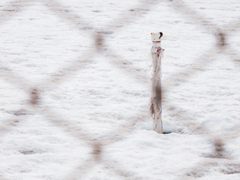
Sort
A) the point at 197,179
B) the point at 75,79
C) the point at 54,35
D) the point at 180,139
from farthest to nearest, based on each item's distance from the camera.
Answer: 1. the point at 54,35
2. the point at 75,79
3. the point at 180,139
4. the point at 197,179

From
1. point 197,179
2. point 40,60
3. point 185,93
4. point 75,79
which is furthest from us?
point 40,60

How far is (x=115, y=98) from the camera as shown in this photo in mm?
3320

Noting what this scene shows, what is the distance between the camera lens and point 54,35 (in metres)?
5.34

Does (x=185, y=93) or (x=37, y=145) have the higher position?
(x=37, y=145)

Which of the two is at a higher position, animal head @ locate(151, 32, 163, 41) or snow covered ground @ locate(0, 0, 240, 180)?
animal head @ locate(151, 32, 163, 41)

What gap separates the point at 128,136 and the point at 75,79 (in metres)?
1.73

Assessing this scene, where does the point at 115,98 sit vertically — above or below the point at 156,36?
below

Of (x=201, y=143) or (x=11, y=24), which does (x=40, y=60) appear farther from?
(x=201, y=143)

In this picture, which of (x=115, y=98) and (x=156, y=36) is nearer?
(x=156, y=36)

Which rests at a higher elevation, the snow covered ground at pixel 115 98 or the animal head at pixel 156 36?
the animal head at pixel 156 36

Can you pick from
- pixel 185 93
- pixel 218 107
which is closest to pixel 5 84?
pixel 185 93

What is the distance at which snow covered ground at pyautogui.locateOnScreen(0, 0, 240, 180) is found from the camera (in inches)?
72.6

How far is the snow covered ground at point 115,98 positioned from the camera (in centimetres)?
184

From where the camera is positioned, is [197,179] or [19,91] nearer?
[197,179]
